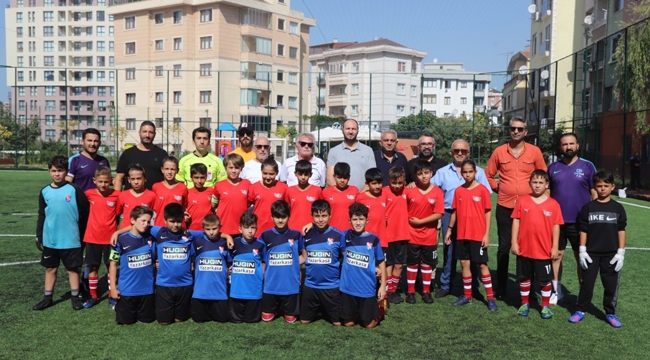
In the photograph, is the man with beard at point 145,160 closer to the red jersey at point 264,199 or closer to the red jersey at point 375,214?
the red jersey at point 264,199

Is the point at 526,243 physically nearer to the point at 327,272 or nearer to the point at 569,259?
the point at 327,272

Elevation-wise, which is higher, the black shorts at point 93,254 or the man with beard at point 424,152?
the man with beard at point 424,152

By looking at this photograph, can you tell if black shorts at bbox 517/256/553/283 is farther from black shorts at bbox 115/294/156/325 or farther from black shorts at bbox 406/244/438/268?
black shorts at bbox 115/294/156/325

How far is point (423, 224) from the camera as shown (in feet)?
18.9

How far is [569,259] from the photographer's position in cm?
796

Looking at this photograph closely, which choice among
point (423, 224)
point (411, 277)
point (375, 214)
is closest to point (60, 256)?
point (375, 214)

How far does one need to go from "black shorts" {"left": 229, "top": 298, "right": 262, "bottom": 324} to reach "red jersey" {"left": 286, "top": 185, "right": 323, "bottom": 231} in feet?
3.08

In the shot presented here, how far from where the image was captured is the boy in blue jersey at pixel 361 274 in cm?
500

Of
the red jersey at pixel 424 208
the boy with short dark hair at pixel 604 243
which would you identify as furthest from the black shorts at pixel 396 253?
the boy with short dark hair at pixel 604 243

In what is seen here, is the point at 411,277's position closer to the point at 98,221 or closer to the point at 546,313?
the point at 546,313

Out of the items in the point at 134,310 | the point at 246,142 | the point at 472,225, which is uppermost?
the point at 246,142

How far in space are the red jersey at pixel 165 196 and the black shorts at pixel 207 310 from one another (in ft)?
3.36

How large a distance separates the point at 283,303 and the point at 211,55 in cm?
4561

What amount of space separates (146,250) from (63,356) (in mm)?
1258
